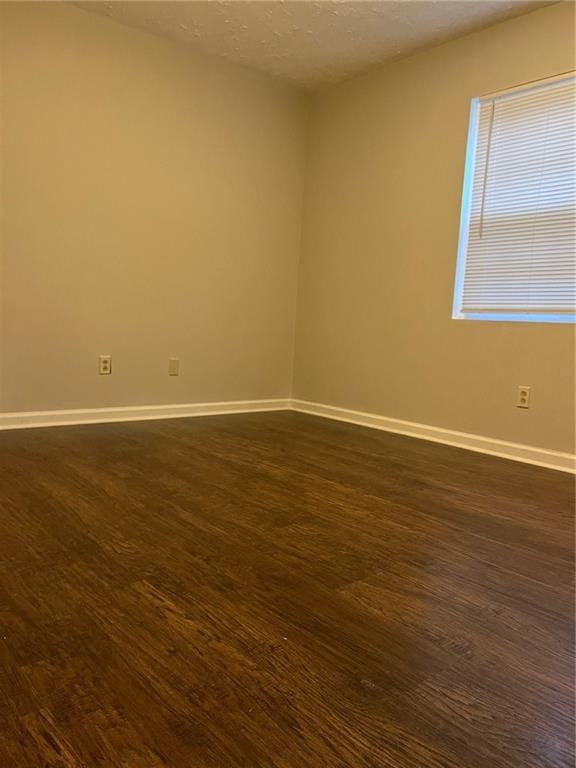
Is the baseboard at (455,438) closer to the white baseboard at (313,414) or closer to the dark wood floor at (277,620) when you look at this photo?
the white baseboard at (313,414)

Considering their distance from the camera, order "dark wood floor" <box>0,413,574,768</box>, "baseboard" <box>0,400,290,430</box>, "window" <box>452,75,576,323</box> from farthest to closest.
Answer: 1. "baseboard" <box>0,400,290,430</box>
2. "window" <box>452,75,576,323</box>
3. "dark wood floor" <box>0,413,574,768</box>

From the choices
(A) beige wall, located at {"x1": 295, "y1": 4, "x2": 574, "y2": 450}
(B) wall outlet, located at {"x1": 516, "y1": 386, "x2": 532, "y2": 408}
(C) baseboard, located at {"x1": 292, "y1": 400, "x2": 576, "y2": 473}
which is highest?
(A) beige wall, located at {"x1": 295, "y1": 4, "x2": 574, "y2": 450}

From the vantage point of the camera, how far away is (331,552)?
1543 mm

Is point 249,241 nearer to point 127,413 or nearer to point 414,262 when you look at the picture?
point 414,262

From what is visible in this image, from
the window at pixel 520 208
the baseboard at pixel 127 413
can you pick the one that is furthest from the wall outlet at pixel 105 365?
the window at pixel 520 208

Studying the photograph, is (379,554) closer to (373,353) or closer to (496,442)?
(496,442)

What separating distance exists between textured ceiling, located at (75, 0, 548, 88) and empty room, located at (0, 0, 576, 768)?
0.02m

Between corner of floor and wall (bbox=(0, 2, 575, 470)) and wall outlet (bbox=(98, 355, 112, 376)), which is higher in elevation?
corner of floor and wall (bbox=(0, 2, 575, 470))

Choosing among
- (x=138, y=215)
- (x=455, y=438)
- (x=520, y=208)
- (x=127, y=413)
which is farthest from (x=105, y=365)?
(x=520, y=208)

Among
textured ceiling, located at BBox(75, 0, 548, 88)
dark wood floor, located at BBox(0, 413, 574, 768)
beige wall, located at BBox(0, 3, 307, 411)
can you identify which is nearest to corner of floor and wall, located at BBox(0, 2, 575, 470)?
beige wall, located at BBox(0, 3, 307, 411)

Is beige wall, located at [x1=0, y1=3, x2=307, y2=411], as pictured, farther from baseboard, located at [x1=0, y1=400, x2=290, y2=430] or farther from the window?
the window

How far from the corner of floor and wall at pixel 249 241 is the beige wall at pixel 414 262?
1 centimetres

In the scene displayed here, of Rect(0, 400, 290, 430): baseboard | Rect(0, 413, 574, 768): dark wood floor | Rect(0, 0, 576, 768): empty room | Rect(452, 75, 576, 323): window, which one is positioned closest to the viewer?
Rect(0, 413, 574, 768): dark wood floor

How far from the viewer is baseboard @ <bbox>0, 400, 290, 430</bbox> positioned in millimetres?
2930
